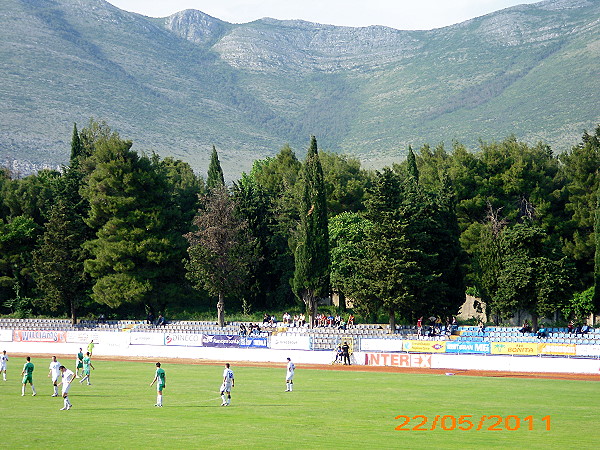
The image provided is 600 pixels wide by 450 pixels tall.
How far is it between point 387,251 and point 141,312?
33.3 metres

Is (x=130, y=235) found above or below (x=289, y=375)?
above

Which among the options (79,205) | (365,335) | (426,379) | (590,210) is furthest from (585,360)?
(79,205)

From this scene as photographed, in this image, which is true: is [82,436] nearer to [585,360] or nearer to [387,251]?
[585,360]

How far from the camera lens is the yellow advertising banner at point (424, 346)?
5559 cm

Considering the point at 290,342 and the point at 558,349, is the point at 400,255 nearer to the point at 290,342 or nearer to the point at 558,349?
the point at 290,342

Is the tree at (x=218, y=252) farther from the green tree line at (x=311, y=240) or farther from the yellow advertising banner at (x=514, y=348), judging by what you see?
the yellow advertising banner at (x=514, y=348)

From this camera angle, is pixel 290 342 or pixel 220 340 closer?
pixel 290 342

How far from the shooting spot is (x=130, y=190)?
81.8m

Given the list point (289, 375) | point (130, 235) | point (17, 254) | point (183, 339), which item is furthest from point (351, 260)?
point (17, 254)

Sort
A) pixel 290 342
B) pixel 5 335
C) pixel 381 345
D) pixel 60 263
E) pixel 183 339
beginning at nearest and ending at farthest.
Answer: pixel 381 345 → pixel 290 342 → pixel 183 339 → pixel 5 335 → pixel 60 263

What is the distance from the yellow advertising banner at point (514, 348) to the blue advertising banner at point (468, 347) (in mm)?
479

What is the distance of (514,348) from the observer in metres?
53.7
